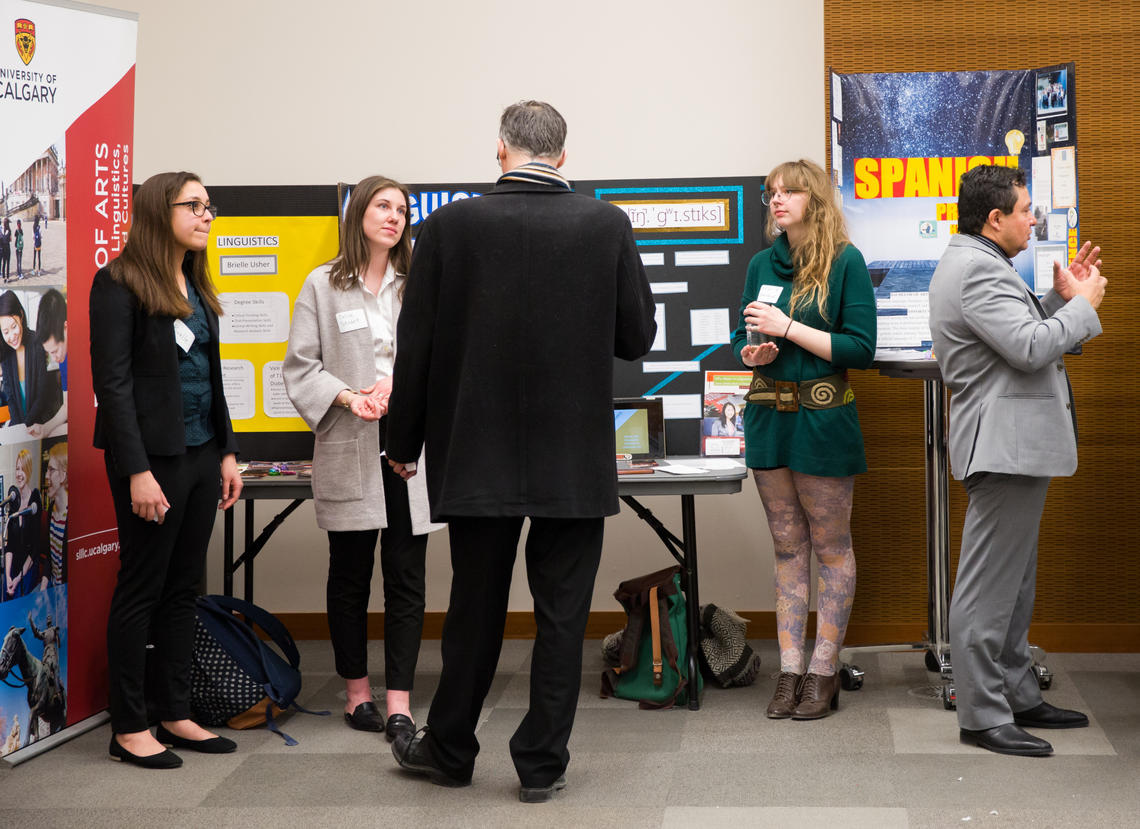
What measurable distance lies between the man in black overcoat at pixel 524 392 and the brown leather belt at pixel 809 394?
32.2 inches

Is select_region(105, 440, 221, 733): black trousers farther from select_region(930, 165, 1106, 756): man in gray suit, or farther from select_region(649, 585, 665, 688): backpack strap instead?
select_region(930, 165, 1106, 756): man in gray suit

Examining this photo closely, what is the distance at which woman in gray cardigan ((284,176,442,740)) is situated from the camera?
3.37m

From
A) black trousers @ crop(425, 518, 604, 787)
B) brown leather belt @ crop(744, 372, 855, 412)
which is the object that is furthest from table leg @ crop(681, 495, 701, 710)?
black trousers @ crop(425, 518, 604, 787)

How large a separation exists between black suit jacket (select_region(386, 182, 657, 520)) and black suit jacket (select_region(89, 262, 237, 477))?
0.80 m

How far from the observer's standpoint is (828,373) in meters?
3.41

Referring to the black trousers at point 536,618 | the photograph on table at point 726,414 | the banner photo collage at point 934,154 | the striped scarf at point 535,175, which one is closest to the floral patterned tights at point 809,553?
the photograph on table at point 726,414

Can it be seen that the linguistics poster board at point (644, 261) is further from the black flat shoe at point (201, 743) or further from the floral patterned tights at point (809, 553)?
the black flat shoe at point (201, 743)

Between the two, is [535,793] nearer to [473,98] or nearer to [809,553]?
[809,553]

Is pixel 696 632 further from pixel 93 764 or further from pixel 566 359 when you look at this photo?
pixel 93 764

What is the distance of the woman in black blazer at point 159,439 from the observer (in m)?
2.98

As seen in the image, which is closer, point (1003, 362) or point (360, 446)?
point (1003, 362)

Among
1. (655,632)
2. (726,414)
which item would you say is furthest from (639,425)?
(655,632)

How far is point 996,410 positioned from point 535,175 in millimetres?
1298

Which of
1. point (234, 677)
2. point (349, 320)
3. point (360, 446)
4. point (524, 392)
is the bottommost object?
point (234, 677)
